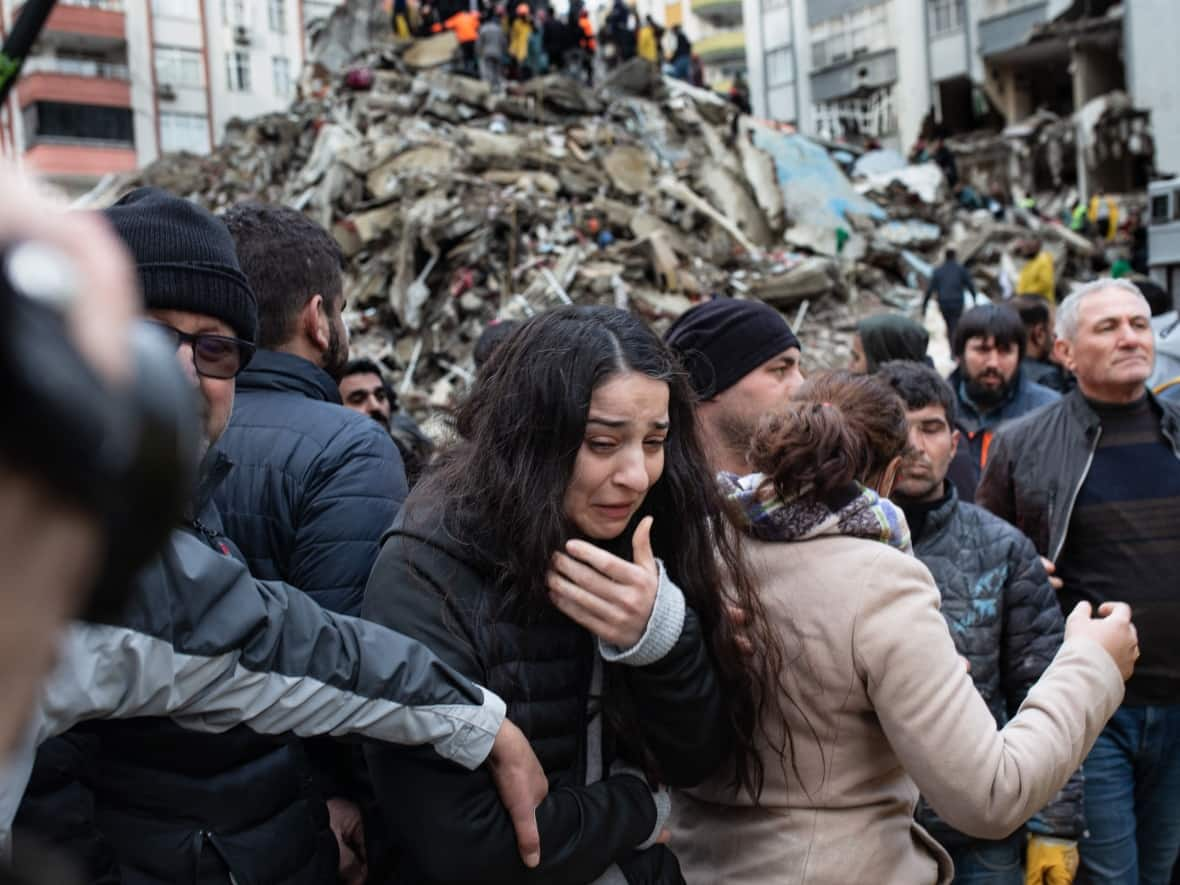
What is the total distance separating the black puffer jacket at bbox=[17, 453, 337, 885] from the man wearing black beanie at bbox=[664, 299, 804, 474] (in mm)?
1623

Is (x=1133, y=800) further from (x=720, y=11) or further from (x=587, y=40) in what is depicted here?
(x=720, y=11)

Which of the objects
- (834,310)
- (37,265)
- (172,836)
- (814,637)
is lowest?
(172,836)

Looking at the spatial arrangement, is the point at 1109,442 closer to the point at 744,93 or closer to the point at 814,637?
the point at 814,637

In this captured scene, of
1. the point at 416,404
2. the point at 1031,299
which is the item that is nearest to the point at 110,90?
the point at 416,404

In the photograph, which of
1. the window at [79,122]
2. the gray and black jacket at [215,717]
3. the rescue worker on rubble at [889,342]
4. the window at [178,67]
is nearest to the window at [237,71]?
the window at [178,67]

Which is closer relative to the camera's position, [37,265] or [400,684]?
[37,265]

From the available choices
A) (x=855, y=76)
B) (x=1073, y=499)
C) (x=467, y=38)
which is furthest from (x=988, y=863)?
(x=855, y=76)

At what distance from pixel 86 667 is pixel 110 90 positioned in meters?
45.6

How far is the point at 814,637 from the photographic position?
1875 mm

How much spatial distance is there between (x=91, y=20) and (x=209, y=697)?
47287 mm

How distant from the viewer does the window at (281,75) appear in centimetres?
4622

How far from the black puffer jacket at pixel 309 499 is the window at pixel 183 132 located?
44.6 metres

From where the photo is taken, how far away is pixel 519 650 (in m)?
1.76

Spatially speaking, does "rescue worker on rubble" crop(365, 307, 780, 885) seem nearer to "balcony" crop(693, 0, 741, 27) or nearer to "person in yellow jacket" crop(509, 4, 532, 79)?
"person in yellow jacket" crop(509, 4, 532, 79)
